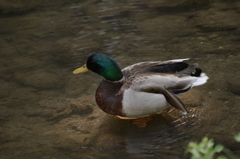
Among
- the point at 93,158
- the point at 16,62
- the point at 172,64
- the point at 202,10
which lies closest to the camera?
the point at 93,158

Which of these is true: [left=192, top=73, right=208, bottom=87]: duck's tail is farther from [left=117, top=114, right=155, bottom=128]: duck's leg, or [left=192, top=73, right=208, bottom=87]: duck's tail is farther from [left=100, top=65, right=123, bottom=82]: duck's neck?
[left=100, top=65, right=123, bottom=82]: duck's neck

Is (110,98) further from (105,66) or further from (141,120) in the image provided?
(141,120)

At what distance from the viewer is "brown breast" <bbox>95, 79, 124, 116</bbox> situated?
11.4 feet

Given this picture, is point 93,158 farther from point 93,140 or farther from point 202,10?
point 202,10

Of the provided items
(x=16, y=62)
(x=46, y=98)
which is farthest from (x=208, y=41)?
(x=16, y=62)

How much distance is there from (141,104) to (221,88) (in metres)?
1.29

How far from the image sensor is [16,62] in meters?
5.34

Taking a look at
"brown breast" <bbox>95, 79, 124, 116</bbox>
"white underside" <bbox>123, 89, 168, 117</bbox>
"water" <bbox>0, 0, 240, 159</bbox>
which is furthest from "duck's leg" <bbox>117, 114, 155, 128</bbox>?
"brown breast" <bbox>95, 79, 124, 116</bbox>

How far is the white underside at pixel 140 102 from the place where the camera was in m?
3.42

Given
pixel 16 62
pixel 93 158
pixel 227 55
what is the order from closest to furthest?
1. pixel 93 158
2. pixel 227 55
3. pixel 16 62

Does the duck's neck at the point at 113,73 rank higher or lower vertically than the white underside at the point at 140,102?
higher

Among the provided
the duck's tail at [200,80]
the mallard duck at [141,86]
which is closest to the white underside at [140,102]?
the mallard duck at [141,86]

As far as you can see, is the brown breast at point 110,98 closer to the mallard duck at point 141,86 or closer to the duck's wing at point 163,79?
the mallard duck at point 141,86

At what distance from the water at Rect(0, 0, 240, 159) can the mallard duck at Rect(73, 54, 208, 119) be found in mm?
286
